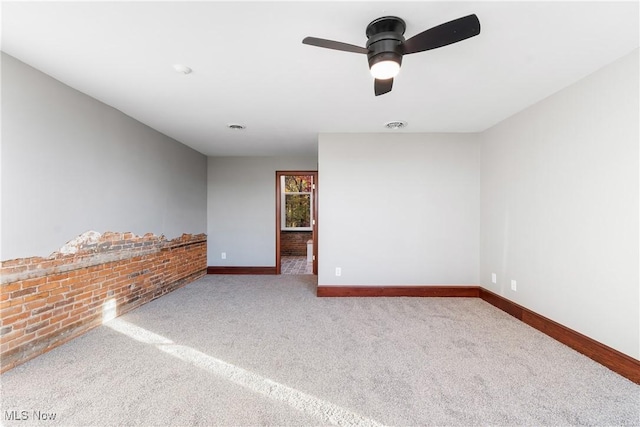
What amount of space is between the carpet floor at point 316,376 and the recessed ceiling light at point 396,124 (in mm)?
2352

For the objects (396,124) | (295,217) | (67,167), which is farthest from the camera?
(295,217)

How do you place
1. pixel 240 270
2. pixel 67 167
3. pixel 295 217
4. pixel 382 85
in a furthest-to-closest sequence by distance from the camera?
pixel 295 217 → pixel 240 270 → pixel 67 167 → pixel 382 85

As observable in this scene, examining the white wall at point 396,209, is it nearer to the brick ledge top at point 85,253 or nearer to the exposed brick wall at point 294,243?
the brick ledge top at point 85,253

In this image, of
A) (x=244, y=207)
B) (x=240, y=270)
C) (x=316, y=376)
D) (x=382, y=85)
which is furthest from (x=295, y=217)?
(x=382, y=85)

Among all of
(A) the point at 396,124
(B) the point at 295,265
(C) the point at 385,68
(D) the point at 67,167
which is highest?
(A) the point at 396,124

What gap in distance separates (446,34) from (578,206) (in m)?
2.06

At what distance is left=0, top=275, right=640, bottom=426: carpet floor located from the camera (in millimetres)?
1632

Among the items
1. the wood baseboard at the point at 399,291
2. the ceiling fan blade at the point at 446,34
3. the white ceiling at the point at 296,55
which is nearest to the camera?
the ceiling fan blade at the point at 446,34

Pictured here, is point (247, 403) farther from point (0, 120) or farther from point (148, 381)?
point (0, 120)

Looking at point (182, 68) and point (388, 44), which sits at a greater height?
point (182, 68)

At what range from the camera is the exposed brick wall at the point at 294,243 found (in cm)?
816

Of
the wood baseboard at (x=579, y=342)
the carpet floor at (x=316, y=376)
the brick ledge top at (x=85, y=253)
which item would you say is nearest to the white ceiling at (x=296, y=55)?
the brick ledge top at (x=85, y=253)

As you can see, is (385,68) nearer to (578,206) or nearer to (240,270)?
(578,206)

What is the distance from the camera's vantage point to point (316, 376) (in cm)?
202
